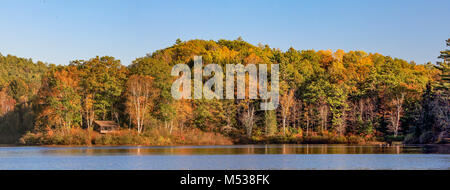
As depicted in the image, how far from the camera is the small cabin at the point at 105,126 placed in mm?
86125

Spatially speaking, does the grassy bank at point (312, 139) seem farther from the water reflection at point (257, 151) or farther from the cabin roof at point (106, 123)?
the cabin roof at point (106, 123)

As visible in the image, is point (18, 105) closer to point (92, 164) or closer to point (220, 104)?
point (220, 104)

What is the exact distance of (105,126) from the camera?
86500mm

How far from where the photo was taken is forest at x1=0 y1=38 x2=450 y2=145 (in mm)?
83062

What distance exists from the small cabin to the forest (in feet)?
Result: 2.47

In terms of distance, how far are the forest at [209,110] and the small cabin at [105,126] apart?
0.75 metres

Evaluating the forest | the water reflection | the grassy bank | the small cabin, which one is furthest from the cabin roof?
the grassy bank

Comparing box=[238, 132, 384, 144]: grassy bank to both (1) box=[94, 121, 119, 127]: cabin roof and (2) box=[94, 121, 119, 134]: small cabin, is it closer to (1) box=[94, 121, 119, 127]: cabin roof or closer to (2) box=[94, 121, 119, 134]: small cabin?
(2) box=[94, 121, 119, 134]: small cabin

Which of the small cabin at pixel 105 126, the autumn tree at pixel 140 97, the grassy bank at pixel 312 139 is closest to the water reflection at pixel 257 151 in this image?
the grassy bank at pixel 312 139

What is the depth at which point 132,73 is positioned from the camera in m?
93.8

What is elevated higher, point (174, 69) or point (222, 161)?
point (174, 69)
